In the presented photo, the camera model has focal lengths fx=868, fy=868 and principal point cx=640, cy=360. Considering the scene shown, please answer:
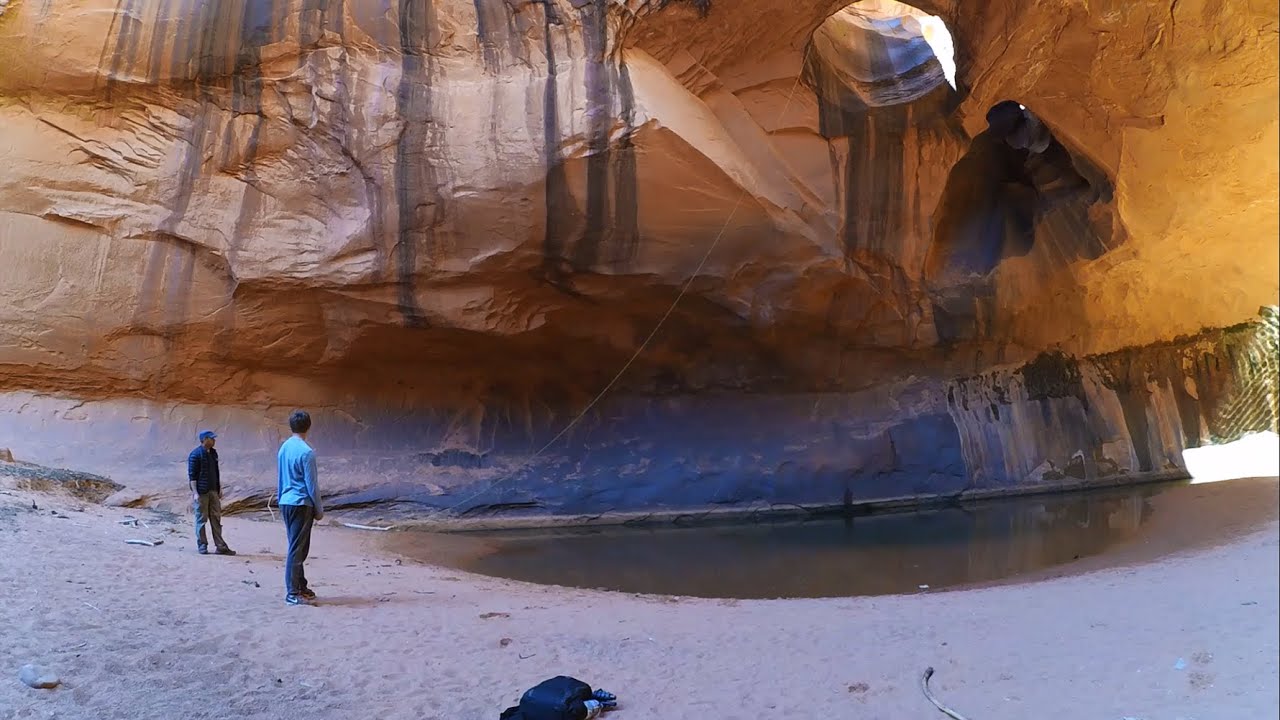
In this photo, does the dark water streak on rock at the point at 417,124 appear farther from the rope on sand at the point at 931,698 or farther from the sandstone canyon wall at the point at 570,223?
the rope on sand at the point at 931,698

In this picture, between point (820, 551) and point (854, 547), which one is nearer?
point (820, 551)

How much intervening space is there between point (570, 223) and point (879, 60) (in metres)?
5.38

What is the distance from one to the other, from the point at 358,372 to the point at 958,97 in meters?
9.49

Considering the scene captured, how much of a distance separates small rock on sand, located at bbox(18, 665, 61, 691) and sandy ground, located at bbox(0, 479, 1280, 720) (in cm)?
4

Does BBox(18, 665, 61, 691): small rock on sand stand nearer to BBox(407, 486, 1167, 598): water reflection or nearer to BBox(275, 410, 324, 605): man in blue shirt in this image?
BBox(275, 410, 324, 605): man in blue shirt

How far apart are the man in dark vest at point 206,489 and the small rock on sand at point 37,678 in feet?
11.9

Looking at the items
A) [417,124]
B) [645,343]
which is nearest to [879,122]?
[645,343]

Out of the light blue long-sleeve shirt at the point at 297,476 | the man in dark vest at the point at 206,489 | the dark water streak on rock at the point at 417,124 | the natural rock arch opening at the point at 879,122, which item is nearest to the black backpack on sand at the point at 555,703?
the light blue long-sleeve shirt at the point at 297,476

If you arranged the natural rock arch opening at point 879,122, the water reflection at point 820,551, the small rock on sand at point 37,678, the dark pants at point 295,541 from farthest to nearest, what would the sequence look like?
the natural rock arch opening at point 879,122
the water reflection at point 820,551
the dark pants at point 295,541
the small rock on sand at point 37,678

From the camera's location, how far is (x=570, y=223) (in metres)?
10.9

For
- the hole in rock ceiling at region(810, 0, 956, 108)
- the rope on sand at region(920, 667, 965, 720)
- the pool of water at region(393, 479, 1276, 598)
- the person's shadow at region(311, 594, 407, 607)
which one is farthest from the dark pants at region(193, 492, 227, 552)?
the hole in rock ceiling at region(810, 0, 956, 108)

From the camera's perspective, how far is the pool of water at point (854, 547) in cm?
854

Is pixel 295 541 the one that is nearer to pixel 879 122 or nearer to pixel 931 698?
pixel 931 698

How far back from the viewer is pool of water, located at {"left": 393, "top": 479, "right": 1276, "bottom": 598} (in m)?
8.54
